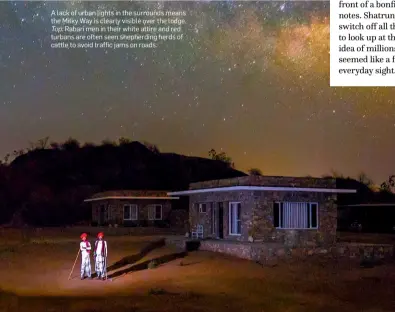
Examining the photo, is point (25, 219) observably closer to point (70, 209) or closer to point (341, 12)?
point (70, 209)

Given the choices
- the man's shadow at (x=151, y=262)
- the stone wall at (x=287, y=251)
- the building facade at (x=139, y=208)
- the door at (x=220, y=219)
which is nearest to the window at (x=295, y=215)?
the stone wall at (x=287, y=251)

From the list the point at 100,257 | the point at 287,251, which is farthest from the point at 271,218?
the point at 100,257

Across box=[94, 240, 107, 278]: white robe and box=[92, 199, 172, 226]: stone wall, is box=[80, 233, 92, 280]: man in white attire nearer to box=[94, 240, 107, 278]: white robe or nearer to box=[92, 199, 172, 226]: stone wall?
box=[94, 240, 107, 278]: white robe

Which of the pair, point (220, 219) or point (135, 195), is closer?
point (220, 219)

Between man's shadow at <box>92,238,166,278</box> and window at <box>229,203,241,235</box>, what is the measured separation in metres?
2.62

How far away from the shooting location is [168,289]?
13.3m

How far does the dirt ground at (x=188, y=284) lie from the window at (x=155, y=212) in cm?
1249

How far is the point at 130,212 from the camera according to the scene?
33125mm

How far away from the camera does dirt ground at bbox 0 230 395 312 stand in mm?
11594

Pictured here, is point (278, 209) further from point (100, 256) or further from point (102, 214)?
point (102, 214)

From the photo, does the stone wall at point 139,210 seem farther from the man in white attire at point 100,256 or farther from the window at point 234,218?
the man in white attire at point 100,256

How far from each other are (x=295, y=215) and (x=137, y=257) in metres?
5.23

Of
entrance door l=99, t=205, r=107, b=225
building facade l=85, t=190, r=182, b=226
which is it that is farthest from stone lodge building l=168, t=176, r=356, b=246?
entrance door l=99, t=205, r=107, b=225

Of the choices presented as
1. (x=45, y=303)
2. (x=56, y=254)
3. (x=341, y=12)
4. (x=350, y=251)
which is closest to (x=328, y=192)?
(x=350, y=251)
